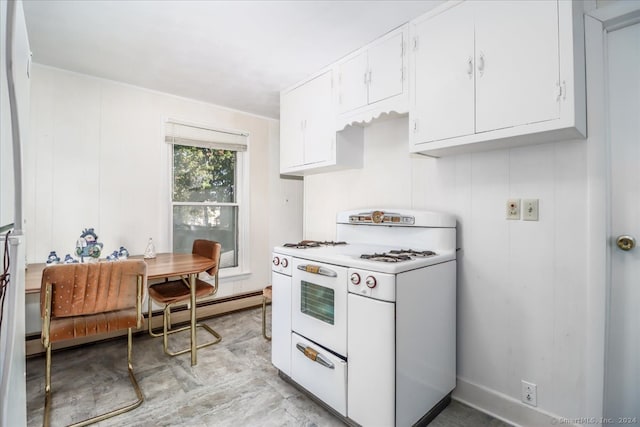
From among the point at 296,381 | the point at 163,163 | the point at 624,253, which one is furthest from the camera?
the point at 163,163

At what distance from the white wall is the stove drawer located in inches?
73.3

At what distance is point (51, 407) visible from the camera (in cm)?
192

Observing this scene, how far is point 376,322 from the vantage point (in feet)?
5.10

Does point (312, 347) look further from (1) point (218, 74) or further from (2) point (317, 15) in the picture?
(1) point (218, 74)

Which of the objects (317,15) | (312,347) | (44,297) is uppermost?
(317,15)

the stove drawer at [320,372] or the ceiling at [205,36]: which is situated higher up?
the ceiling at [205,36]

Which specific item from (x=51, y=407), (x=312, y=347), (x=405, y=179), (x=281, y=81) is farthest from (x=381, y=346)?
(x=281, y=81)

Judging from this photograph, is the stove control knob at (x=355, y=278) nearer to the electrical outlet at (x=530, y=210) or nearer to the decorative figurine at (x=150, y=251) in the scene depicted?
the electrical outlet at (x=530, y=210)

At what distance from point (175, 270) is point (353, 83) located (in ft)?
6.42

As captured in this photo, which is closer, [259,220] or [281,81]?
[281,81]

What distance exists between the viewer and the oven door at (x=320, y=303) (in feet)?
5.69

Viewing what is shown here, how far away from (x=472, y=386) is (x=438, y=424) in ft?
1.14

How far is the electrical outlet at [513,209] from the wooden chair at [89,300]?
7.48ft

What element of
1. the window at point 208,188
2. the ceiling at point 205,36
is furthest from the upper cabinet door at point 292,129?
the window at point 208,188
